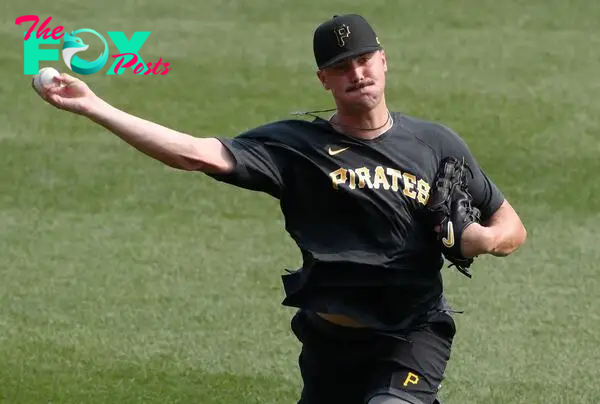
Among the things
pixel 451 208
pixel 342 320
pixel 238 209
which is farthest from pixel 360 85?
pixel 238 209

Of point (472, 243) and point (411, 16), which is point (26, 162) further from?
point (472, 243)

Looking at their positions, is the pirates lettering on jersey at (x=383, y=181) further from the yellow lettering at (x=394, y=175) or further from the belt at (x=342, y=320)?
the belt at (x=342, y=320)

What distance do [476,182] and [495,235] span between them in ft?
0.98

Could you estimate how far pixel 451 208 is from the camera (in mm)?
4676

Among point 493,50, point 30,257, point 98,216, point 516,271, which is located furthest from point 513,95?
point 30,257

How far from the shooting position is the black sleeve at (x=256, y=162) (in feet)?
15.3

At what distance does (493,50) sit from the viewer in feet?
37.9

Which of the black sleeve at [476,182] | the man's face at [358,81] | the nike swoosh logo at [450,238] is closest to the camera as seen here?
the nike swoosh logo at [450,238]

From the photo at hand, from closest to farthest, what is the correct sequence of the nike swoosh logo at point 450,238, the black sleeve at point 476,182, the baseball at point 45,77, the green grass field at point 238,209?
the baseball at point 45,77
the nike swoosh logo at point 450,238
the black sleeve at point 476,182
the green grass field at point 238,209

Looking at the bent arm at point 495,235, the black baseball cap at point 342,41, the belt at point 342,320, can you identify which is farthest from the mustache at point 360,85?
the belt at point 342,320

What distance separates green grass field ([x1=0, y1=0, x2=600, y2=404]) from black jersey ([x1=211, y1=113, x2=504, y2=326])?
1812mm

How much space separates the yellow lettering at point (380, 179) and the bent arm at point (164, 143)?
22.3 inches

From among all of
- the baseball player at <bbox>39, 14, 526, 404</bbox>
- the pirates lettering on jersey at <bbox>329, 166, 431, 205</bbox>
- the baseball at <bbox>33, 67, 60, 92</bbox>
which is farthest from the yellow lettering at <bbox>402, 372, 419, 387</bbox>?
the baseball at <bbox>33, 67, 60, 92</bbox>

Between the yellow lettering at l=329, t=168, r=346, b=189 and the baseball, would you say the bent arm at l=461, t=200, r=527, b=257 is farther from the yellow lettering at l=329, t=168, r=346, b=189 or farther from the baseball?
the baseball
